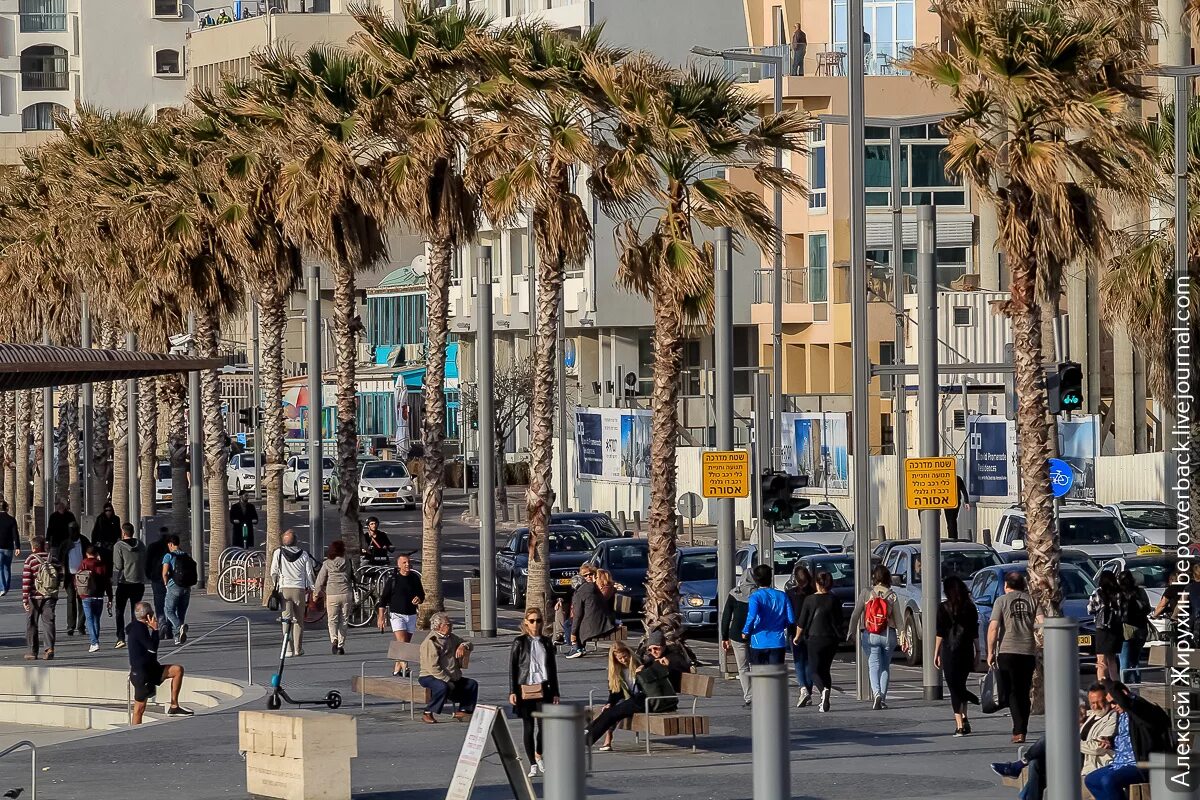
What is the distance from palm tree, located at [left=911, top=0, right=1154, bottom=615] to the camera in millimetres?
23406

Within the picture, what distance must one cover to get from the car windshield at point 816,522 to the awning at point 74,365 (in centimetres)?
1771

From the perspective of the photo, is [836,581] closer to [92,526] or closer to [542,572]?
[542,572]

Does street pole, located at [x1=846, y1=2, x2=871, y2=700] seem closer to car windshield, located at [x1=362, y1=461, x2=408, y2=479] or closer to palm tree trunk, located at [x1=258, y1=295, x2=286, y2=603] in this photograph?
palm tree trunk, located at [x1=258, y1=295, x2=286, y2=603]

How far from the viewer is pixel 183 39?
138125mm

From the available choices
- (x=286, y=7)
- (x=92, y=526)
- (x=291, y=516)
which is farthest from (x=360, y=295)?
(x=92, y=526)

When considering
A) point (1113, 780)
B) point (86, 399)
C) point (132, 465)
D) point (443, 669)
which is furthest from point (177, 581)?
point (86, 399)

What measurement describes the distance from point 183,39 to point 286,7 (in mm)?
18431

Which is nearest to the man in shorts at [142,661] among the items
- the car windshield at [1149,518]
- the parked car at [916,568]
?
the parked car at [916,568]

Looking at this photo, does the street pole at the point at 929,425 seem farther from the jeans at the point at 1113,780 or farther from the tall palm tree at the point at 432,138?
the tall palm tree at the point at 432,138

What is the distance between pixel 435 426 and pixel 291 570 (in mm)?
4799

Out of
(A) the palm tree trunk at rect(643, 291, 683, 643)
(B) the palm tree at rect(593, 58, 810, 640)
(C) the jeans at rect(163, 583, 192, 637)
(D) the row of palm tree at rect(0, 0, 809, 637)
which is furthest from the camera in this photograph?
(C) the jeans at rect(163, 583, 192, 637)

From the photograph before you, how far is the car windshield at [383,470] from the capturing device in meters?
73.1

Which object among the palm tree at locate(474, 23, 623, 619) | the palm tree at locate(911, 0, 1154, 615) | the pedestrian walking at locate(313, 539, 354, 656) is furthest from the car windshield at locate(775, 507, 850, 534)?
the palm tree at locate(911, 0, 1154, 615)

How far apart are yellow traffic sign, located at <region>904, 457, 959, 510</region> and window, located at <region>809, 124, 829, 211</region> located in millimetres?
42659
